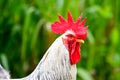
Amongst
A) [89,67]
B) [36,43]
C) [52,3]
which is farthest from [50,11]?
[89,67]

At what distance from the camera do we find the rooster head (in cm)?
234

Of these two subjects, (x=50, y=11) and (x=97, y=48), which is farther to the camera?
(x=97, y=48)

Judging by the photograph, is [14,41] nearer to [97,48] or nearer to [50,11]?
[50,11]

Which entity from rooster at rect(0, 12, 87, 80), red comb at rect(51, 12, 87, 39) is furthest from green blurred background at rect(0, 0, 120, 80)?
rooster at rect(0, 12, 87, 80)

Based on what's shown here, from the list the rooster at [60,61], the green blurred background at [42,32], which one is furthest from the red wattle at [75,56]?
the green blurred background at [42,32]

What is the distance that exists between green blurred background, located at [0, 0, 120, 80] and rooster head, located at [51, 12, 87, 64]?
1.49 metres

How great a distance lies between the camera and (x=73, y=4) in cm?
407

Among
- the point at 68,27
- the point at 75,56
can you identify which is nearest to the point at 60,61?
the point at 75,56

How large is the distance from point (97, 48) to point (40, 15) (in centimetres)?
74

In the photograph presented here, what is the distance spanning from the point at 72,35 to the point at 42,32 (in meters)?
1.84

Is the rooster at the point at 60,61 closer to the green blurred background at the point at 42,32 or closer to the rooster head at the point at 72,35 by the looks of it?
the rooster head at the point at 72,35

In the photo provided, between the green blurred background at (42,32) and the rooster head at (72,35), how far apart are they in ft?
4.88

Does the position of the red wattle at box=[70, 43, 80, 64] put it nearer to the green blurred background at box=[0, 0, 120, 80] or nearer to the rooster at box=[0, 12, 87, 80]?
the rooster at box=[0, 12, 87, 80]

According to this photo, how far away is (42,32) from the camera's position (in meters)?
4.19
